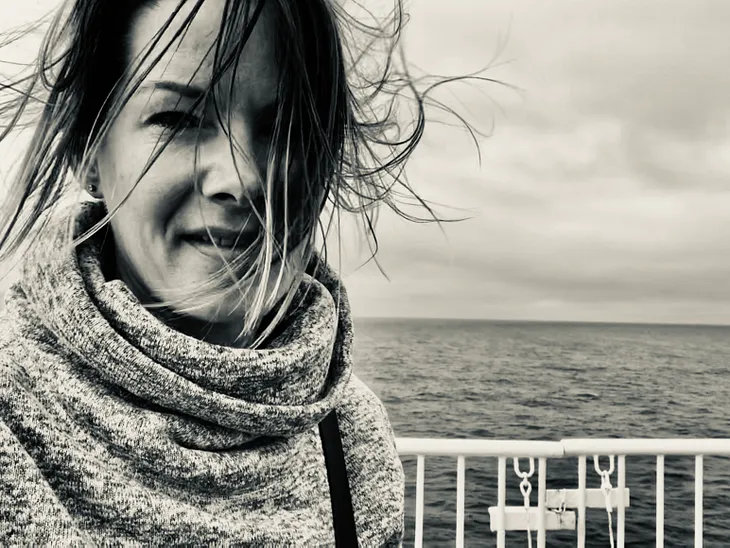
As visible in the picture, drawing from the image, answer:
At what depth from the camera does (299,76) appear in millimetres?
652

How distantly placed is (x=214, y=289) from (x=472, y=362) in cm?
5370

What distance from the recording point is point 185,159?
0.61 meters

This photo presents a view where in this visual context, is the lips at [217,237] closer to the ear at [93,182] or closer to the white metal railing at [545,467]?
the ear at [93,182]

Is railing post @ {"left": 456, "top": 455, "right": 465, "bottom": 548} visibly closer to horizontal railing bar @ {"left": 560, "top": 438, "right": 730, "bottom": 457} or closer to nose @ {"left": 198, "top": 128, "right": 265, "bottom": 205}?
horizontal railing bar @ {"left": 560, "top": 438, "right": 730, "bottom": 457}

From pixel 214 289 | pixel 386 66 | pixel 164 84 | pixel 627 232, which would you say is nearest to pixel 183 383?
pixel 214 289

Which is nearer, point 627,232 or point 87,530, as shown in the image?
point 87,530

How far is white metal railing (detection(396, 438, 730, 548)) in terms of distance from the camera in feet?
6.56

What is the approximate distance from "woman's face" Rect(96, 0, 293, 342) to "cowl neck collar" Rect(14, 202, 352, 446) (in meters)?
0.05

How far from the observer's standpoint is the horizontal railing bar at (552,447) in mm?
1986

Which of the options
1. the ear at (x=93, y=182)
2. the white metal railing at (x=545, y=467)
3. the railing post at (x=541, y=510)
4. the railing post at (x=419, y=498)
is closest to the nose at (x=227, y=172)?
the ear at (x=93, y=182)

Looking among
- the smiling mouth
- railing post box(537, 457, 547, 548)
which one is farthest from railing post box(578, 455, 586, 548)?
the smiling mouth

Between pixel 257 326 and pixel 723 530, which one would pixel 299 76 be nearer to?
pixel 257 326

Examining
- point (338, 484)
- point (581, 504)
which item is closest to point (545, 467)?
point (581, 504)

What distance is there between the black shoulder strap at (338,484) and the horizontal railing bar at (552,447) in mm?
1184
